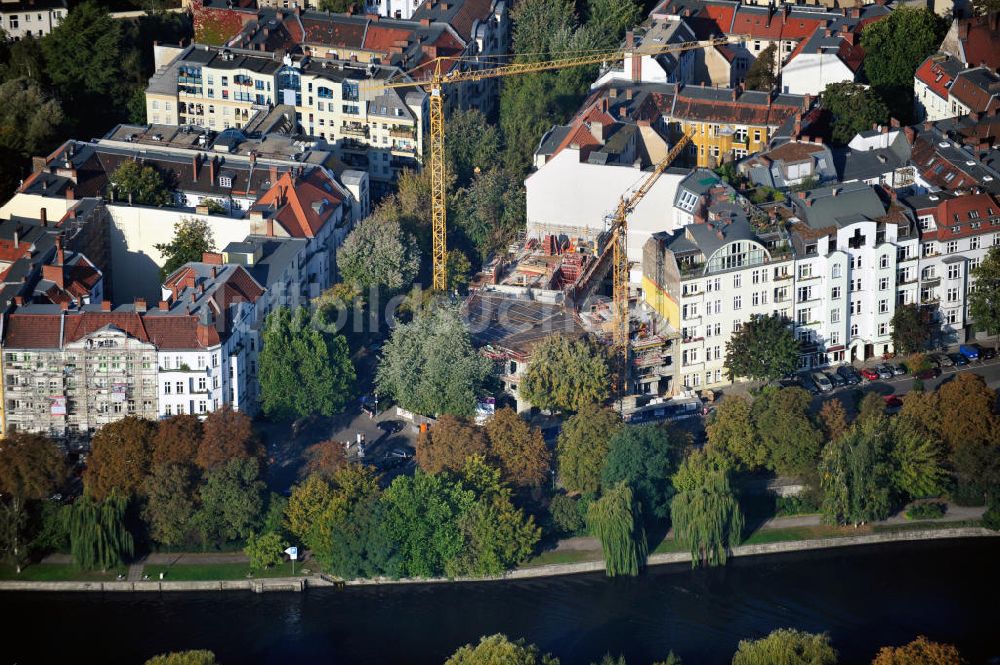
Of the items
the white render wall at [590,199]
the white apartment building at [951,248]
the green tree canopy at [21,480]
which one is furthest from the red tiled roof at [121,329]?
the white apartment building at [951,248]

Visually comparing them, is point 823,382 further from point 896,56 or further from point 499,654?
point 499,654

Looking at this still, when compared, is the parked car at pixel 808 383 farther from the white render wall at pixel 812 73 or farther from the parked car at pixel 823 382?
the white render wall at pixel 812 73

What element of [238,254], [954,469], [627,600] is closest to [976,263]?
[954,469]

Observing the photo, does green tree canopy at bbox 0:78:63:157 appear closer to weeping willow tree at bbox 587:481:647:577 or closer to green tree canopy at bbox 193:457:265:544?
green tree canopy at bbox 193:457:265:544

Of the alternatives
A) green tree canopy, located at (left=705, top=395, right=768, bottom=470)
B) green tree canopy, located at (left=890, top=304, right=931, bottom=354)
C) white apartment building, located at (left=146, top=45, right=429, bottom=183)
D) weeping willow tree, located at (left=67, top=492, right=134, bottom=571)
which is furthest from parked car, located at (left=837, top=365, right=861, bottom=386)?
weeping willow tree, located at (left=67, top=492, right=134, bottom=571)

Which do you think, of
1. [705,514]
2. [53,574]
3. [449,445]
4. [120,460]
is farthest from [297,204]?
[705,514]

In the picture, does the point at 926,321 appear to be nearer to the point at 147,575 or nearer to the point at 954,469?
the point at 954,469
